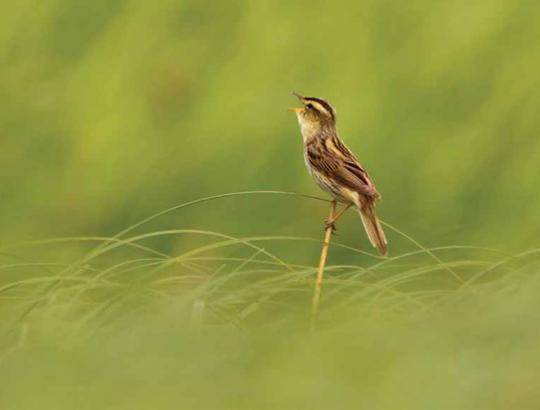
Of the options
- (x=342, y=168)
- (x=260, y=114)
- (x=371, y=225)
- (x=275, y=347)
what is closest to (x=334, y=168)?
(x=342, y=168)

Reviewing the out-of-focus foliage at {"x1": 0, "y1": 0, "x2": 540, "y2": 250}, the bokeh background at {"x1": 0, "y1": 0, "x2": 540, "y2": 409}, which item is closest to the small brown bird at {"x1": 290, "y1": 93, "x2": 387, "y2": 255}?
the bokeh background at {"x1": 0, "y1": 0, "x2": 540, "y2": 409}

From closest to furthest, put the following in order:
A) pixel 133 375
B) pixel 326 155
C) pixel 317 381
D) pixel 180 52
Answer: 1. pixel 317 381
2. pixel 133 375
3. pixel 326 155
4. pixel 180 52

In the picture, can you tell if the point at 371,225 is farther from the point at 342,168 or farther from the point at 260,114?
the point at 260,114

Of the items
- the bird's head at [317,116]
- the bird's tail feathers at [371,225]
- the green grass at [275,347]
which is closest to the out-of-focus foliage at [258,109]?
the bird's head at [317,116]

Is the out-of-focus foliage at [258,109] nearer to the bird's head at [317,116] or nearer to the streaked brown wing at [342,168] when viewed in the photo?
the bird's head at [317,116]

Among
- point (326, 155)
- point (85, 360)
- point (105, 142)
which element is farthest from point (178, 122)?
point (85, 360)

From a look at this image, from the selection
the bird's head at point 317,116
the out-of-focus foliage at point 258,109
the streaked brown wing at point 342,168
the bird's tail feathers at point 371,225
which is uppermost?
the out-of-focus foliage at point 258,109

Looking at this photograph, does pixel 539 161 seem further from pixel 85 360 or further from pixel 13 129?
pixel 85 360
